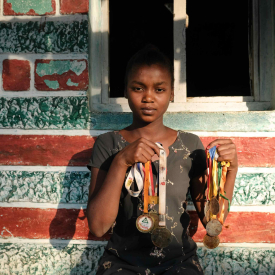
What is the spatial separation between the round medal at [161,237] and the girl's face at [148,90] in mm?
639

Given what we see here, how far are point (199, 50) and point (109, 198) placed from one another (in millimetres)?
4349

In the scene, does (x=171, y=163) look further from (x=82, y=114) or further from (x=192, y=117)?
(x=82, y=114)

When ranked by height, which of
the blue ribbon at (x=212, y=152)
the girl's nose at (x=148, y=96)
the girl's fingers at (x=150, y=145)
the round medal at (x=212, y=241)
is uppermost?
the girl's nose at (x=148, y=96)

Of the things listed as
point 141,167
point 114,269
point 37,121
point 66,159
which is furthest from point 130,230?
point 37,121

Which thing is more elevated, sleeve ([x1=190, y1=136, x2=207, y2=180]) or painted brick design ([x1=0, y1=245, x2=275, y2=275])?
sleeve ([x1=190, y1=136, x2=207, y2=180])

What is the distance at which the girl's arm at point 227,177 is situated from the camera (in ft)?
6.11

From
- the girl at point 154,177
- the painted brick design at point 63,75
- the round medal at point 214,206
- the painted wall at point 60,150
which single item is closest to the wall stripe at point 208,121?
the painted wall at point 60,150

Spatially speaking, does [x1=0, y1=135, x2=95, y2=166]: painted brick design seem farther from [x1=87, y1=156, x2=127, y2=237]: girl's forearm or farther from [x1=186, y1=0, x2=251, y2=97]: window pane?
[x1=186, y1=0, x2=251, y2=97]: window pane

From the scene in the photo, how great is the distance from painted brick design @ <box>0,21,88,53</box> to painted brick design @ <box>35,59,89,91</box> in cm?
9

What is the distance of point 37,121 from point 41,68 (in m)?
0.42

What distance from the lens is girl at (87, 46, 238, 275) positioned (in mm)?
1759

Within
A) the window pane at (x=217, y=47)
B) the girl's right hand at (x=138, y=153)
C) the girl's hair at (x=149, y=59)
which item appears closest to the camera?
the girl's right hand at (x=138, y=153)

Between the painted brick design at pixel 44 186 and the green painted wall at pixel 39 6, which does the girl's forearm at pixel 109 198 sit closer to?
the painted brick design at pixel 44 186

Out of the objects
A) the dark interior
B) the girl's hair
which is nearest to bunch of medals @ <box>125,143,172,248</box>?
the girl's hair
